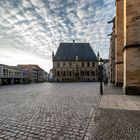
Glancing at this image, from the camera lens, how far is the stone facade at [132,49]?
13.5m

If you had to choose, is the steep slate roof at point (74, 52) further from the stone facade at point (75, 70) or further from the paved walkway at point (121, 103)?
the paved walkway at point (121, 103)

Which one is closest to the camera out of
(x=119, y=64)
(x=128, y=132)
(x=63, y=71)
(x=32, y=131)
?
(x=128, y=132)

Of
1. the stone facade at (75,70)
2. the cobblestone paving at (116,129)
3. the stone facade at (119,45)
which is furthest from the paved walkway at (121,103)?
the stone facade at (75,70)

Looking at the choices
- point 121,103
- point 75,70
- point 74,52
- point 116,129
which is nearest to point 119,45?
point 121,103

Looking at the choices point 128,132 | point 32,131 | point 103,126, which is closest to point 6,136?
point 32,131

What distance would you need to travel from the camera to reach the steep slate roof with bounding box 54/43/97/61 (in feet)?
254

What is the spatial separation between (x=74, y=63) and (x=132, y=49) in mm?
64100

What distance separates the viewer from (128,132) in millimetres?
4570

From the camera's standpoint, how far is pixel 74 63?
255 ft

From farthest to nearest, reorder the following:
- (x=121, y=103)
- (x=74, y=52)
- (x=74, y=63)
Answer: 1. (x=74, y=52)
2. (x=74, y=63)
3. (x=121, y=103)

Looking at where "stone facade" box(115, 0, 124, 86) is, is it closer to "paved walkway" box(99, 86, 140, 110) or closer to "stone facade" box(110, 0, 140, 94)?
"stone facade" box(110, 0, 140, 94)

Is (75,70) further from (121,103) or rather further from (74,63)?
(121,103)

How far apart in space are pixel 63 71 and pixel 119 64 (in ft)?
A: 181

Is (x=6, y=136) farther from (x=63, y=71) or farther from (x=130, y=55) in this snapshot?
(x=63, y=71)
